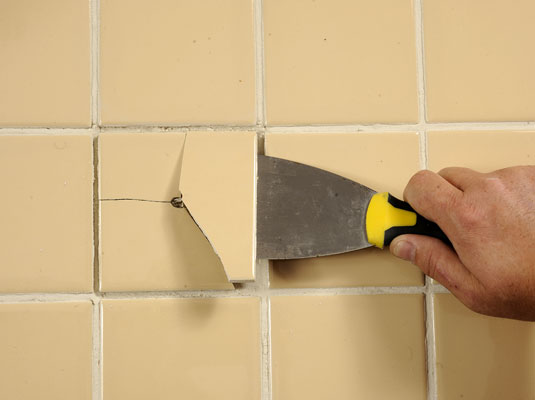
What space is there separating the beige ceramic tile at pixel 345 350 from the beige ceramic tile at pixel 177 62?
23 centimetres

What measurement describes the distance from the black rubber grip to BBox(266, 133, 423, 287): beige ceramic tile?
Result: 0.04 metres

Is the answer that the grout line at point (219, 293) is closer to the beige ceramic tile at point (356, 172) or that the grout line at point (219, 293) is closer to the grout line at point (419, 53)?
the beige ceramic tile at point (356, 172)

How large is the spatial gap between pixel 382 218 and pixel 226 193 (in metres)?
0.17

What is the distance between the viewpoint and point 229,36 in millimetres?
606

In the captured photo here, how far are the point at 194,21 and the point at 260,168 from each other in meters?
0.19

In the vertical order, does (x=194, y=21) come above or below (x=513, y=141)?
above

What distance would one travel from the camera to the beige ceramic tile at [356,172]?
596 mm

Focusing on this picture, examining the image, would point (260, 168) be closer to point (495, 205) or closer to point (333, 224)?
point (333, 224)

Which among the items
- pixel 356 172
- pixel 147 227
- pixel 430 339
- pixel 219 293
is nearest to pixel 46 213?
pixel 147 227

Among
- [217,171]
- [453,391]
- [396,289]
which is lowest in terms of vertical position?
[453,391]

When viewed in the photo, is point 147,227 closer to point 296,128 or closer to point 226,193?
point 226,193

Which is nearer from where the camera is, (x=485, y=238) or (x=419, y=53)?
(x=485, y=238)

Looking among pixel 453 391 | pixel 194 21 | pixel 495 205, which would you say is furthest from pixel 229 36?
pixel 453 391

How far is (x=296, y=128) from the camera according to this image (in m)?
0.60
